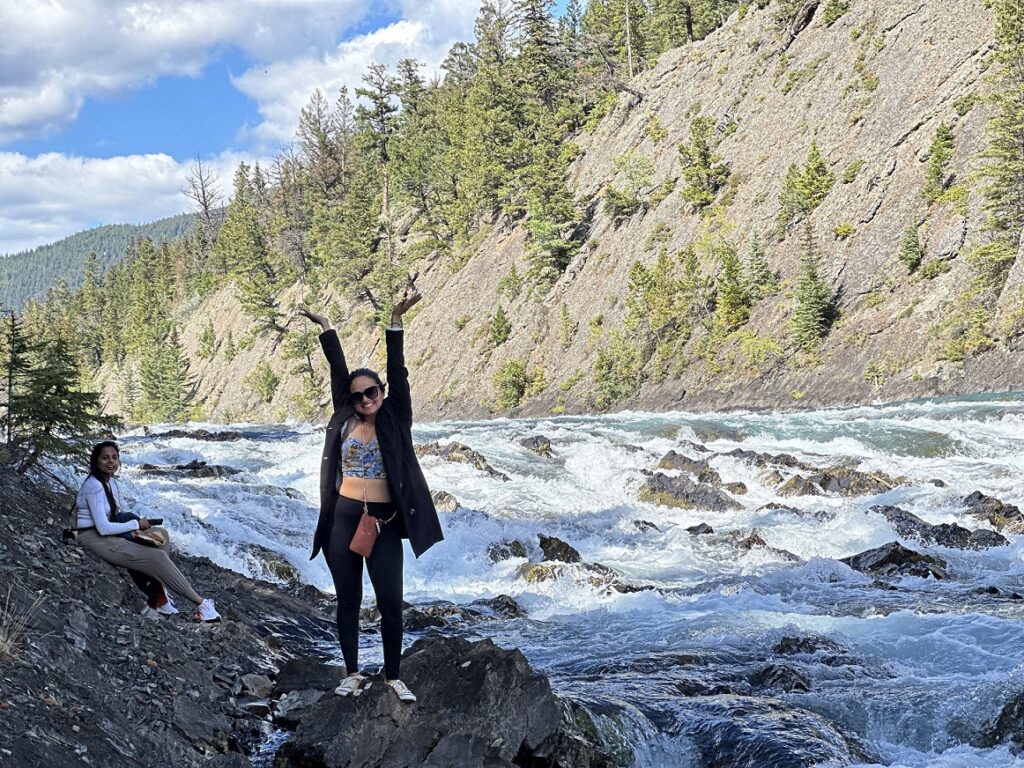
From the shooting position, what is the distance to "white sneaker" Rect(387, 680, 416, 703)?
219 inches

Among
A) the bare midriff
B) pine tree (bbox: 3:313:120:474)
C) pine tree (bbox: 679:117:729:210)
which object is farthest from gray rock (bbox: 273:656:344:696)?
pine tree (bbox: 679:117:729:210)

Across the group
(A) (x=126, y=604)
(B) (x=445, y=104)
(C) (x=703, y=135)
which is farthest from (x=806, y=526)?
(B) (x=445, y=104)

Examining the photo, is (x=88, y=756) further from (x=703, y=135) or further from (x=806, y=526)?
(x=703, y=135)

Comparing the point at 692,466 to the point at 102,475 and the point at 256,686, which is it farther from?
the point at 256,686

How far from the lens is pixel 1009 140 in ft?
102

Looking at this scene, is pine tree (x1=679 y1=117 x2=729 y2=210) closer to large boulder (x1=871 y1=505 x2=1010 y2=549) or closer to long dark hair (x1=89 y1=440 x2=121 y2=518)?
large boulder (x1=871 y1=505 x2=1010 y2=549)

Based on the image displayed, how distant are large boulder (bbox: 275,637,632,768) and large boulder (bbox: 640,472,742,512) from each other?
43.8 feet

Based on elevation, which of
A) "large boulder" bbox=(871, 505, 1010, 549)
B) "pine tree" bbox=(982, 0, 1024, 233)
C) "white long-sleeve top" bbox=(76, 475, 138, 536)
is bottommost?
"large boulder" bbox=(871, 505, 1010, 549)

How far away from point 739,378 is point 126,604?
3217 centimetres

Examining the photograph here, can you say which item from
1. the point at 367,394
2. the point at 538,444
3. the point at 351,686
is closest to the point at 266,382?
the point at 538,444

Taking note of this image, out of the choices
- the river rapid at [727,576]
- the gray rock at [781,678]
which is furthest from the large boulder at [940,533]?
the gray rock at [781,678]

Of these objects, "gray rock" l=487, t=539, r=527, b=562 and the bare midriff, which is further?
"gray rock" l=487, t=539, r=527, b=562

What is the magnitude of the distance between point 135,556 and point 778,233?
3723 centimetres

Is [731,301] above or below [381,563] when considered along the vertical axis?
above
